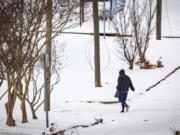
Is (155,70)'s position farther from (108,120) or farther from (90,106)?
(108,120)

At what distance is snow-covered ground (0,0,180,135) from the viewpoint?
7.00 m

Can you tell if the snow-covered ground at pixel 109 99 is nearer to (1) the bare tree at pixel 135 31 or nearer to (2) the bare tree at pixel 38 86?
(2) the bare tree at pixel 38 86

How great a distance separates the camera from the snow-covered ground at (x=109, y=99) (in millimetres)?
6997

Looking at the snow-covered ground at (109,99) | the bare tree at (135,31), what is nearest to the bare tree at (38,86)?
the snow-covered ground at (109,99)

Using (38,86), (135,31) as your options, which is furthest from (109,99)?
(135,31)

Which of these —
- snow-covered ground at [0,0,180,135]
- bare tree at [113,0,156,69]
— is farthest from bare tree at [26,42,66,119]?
bare tree at [113,0,156,69]

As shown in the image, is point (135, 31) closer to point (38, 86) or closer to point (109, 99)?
point (109, 99)

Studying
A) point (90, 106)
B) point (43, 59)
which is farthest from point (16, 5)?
point (90, 106)

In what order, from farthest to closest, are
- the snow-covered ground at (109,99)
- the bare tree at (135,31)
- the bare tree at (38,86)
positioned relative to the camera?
the bare tree at (135,31)
the bare tree at (38,86)
the snow-covered ground at (109,99)

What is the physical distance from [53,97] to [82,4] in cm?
593

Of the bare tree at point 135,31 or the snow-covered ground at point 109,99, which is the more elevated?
the bare tree at point 135,31

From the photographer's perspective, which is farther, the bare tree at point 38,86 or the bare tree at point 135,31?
the bare tree at point 135,31

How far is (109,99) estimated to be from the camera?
40.5ft

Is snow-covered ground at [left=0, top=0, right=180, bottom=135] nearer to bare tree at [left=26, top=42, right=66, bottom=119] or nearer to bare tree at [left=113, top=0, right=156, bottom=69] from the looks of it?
bare tree at [left=26, top=42, right=66, bottom=119]
